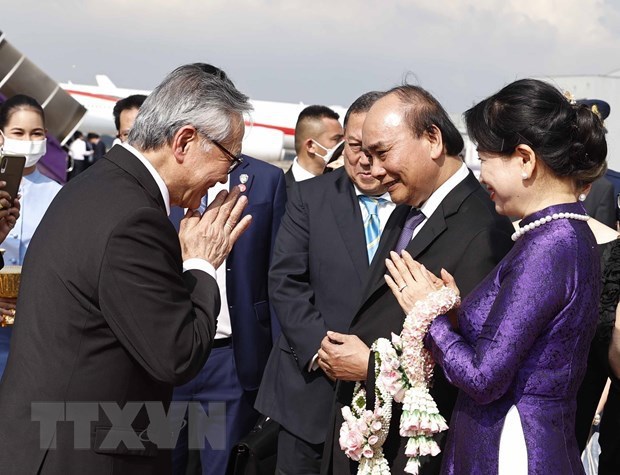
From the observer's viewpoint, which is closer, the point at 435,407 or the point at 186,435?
the point at 435,407

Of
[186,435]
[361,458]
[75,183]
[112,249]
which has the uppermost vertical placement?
[75,183]

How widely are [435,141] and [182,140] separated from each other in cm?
115

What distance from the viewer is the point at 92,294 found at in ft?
7.80

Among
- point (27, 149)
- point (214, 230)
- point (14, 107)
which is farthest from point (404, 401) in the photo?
point (14, 107)

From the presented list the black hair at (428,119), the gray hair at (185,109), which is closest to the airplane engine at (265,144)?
the black hair at (428,119)

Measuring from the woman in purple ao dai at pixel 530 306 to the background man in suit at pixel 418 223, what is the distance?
493 mm

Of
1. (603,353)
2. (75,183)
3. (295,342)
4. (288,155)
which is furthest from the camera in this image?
(288,155)

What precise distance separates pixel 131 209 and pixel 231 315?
216cm

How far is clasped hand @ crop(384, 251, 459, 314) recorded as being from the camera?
289cm

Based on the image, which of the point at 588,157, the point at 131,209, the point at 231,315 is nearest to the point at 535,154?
the point at 588,157

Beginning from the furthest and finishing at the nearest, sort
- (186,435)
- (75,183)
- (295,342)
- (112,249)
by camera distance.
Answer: (186,435) < (295,342) < (75,183) < (112,249)

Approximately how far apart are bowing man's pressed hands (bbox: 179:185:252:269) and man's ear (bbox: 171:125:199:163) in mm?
226

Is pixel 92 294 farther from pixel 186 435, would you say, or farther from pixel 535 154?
pixel 186 435

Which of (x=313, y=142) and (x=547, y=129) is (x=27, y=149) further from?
(x=547, y=129)
